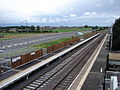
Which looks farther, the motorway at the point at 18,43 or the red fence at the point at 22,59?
the motorway at the point at 18,43

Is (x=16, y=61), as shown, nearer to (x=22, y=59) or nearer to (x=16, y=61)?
(x=16, y=61)

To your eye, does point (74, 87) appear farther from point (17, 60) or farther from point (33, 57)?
point (33, 57)

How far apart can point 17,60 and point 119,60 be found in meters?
17.6

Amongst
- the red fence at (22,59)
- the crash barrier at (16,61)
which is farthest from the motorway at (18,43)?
the crash barrier at (16,61)

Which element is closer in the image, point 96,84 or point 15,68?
point 96,84

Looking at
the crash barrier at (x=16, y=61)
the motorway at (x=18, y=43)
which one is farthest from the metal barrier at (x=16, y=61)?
the motorway at (x=18, y=43)

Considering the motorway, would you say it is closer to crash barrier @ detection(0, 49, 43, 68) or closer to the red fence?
the red fence

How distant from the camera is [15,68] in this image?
18.5m

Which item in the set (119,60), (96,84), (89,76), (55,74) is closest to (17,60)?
(55,74)

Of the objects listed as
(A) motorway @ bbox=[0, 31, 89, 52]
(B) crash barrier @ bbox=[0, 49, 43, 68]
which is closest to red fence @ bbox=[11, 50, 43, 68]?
(B) crash barrier @ bbox=[0, 49, 43, 68]

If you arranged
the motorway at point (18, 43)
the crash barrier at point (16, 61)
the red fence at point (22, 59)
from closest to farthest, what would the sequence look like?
the crash barrier at point (16, 61) < the red fence at point (22, 59) < the motorway at point (18, 43)

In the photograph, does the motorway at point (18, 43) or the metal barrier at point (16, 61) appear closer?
the metal barrier at point (16, 61)

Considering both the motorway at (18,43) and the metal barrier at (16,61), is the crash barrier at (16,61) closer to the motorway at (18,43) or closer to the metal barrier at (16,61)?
the metal barrier at (16,61)

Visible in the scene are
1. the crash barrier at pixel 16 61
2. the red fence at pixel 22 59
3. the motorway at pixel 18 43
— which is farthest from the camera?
the motorway at pixel 18 43
